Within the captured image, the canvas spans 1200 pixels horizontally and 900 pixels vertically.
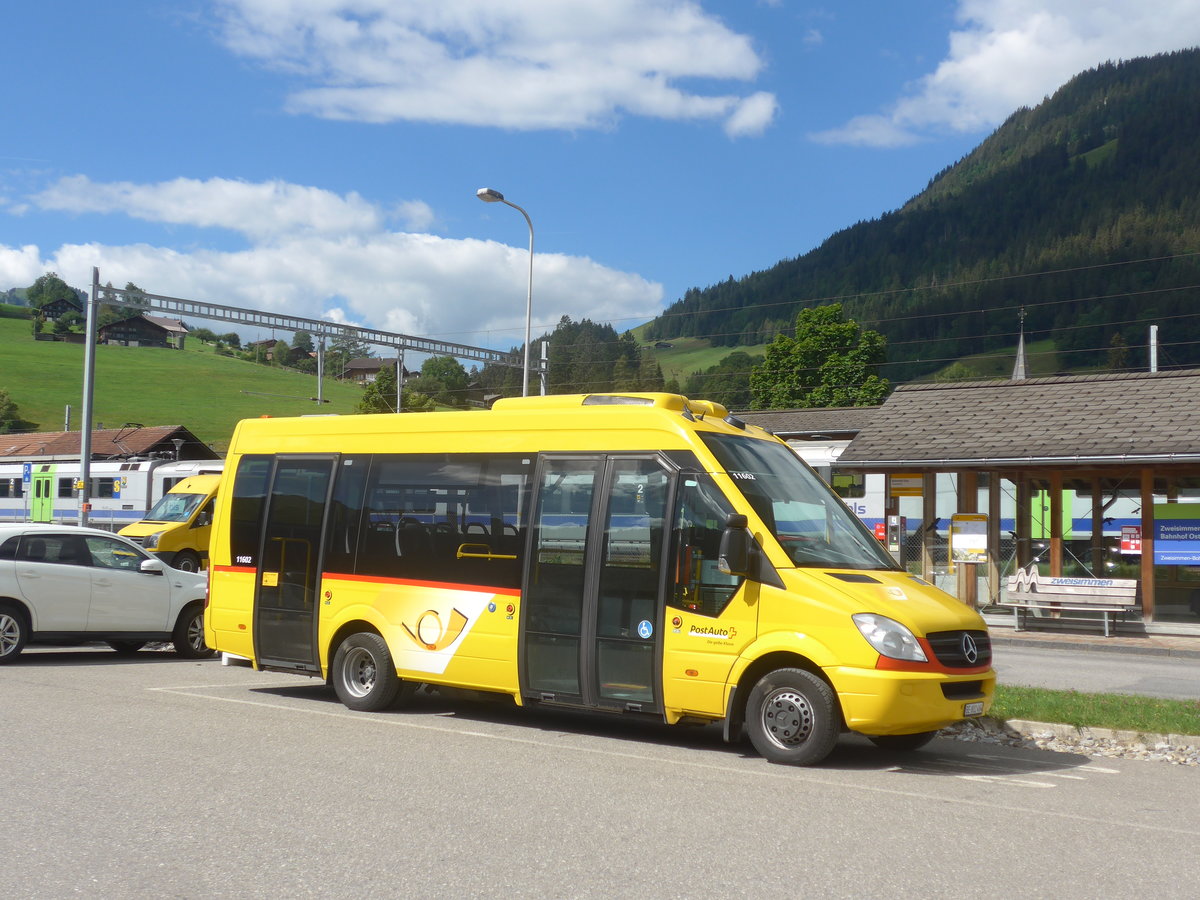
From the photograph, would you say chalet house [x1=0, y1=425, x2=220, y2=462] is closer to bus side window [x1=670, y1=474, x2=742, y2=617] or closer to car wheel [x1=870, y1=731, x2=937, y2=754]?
bus side window [x1=670, y1=474, x2=742, y2=617]

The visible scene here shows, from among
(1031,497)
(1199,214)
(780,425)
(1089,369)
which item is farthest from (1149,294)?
(1031,497)

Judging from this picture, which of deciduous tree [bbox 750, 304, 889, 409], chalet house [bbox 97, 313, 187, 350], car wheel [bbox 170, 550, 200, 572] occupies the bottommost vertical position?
car wheel [bbox 170, 550, 200, 572]

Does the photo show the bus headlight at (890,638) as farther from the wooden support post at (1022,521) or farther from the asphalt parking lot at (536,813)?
the wooden support post at (1022,521)

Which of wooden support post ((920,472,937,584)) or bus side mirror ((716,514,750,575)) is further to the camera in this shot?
wooden support post ((920,472,937,584))

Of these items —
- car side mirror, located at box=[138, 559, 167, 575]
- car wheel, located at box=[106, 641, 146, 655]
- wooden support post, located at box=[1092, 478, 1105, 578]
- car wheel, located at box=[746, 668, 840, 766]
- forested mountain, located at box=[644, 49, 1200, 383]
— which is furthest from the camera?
forested mountain, located at box=[644, 49, 1200, 383]

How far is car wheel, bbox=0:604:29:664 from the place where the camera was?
14008 millimetres

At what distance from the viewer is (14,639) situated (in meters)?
14.1

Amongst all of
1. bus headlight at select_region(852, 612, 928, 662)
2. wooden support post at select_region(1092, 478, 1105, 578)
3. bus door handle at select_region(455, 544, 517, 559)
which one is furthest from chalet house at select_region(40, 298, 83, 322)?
bus headlight at select_region(852, 612, 928, 662)

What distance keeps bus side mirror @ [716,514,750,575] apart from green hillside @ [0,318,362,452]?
248 feet

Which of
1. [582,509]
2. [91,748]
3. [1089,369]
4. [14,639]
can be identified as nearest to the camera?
[91,748]

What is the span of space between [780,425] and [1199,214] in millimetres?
135738

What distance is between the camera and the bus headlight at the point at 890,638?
8242 millimetres

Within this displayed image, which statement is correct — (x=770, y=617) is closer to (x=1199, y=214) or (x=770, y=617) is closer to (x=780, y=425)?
(x=780, y=425)

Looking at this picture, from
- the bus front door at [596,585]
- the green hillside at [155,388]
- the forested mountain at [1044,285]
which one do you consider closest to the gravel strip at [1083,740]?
the bus front door at [596,585]
